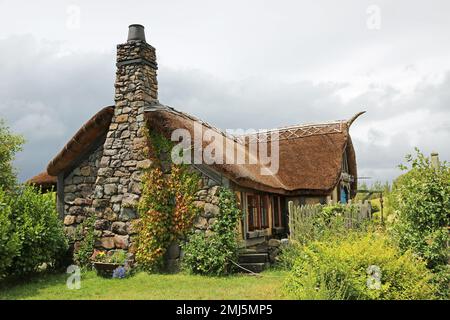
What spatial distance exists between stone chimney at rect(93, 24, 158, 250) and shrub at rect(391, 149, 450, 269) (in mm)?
5968

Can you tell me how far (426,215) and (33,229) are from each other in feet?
26.5

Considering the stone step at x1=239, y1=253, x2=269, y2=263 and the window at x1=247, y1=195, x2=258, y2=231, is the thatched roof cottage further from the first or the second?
the stone step at x1=239, y1=253, x2=269, y2=263

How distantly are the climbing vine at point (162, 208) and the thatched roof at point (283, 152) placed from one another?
0.77 m

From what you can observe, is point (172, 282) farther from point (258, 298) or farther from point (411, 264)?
point (411, 264)

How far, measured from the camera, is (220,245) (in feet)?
31.9

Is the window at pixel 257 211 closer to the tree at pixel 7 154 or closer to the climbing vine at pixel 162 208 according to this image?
the climbing vine at pixel 162 208

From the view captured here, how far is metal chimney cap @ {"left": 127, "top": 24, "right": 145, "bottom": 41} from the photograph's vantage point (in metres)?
11.0

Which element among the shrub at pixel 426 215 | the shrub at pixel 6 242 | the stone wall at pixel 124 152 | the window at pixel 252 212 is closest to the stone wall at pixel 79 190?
the stone wall at pixel 124 152

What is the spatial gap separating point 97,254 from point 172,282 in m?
2.53

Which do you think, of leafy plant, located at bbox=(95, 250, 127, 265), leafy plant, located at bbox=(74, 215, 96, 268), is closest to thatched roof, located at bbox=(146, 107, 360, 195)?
leafy plant, located at bbox=(95, 250, 127, 265)

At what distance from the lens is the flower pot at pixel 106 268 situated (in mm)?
10078

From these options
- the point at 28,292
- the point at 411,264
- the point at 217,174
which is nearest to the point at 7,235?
the point at 28,292

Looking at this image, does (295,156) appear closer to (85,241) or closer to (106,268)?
(85,241)

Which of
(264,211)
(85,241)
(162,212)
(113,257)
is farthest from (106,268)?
(264,211)
